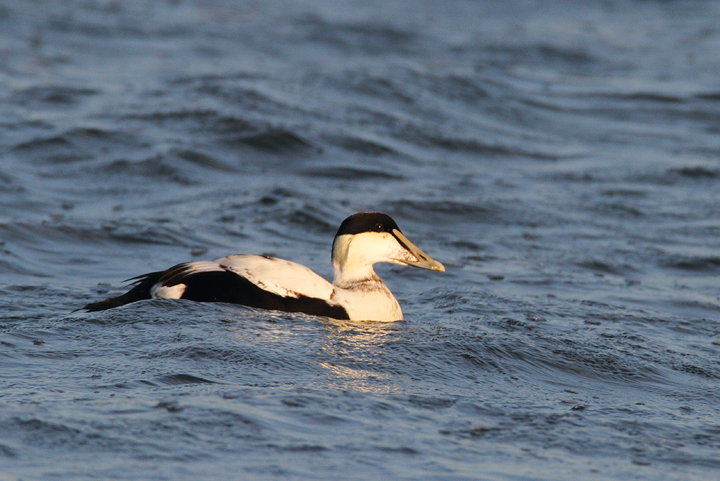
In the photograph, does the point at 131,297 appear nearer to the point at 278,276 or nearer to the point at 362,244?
the point at 278,276

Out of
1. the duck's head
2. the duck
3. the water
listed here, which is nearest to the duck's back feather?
the duck

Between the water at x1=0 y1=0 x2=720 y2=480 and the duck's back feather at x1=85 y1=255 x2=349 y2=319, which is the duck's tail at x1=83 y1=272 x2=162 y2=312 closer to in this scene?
the duck's back feather at x1=85 y1=255 x2=349 y2=319

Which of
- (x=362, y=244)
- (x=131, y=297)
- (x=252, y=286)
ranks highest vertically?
(x=362, y=244)

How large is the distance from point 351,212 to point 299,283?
388 cm

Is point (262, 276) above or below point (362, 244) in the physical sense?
below

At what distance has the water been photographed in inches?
169

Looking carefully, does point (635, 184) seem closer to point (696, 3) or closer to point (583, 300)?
point (583, 300)

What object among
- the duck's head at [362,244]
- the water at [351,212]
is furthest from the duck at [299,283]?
the water at [351,212]

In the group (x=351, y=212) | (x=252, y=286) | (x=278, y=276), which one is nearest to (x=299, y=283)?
(x=278, y=276)

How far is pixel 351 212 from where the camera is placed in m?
9.84

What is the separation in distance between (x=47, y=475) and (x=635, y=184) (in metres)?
9.23

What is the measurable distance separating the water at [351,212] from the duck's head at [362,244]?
475mm

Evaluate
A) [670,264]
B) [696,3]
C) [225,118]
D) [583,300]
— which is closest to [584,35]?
[696,3]

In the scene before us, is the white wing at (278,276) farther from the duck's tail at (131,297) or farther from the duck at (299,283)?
the duck's tail at (131,297)
